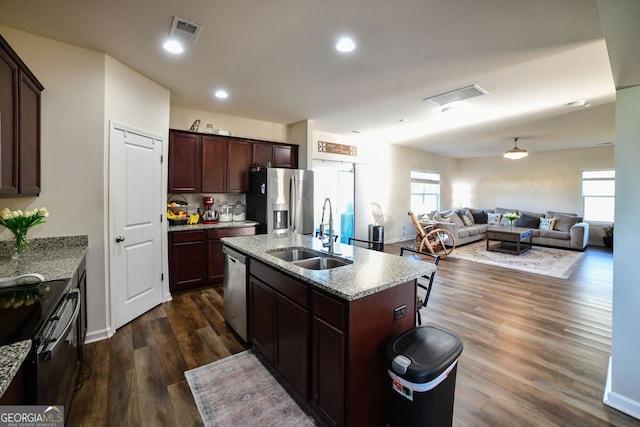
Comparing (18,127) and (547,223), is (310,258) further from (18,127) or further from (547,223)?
(547,223)

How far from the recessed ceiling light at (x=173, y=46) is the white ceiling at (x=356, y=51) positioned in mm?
64

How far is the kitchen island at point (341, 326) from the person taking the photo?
1450 millimetres

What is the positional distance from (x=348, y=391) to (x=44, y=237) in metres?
2.80

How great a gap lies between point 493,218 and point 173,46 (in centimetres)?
933

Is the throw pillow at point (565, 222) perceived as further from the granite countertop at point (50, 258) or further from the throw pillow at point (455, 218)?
the granite countertop at point (50, 258)

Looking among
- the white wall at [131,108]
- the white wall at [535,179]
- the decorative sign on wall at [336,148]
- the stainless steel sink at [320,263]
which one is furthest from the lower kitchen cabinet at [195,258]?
the white wall at [535,179]

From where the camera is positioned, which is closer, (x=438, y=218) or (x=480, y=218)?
(x=438, y=218)

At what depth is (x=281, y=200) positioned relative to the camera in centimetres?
450

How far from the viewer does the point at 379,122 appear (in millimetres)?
5168

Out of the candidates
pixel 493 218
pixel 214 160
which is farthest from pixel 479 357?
pixel 493 218

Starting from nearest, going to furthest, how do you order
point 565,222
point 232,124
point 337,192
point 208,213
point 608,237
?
point 208,213 → point 232,124 → point 337,192 → point 608,237 → point 565,222

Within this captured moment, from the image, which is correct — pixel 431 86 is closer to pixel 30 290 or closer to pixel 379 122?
pixel 379 122

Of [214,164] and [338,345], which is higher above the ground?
[214,164]


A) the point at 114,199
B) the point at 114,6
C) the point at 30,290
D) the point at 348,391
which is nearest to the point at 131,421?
the point at 30,290
